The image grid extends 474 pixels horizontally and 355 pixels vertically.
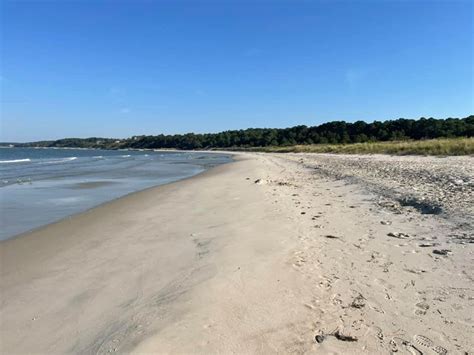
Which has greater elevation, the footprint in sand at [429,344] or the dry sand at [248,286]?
the footprint in sand at [429,344]

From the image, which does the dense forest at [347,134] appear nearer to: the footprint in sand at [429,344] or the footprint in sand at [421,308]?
the footprint in sand at [421,308]

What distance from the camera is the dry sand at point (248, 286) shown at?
3.50 metres

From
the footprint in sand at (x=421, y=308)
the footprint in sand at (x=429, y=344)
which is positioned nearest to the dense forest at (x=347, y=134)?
the footprint in sand at (x=421, y=308)

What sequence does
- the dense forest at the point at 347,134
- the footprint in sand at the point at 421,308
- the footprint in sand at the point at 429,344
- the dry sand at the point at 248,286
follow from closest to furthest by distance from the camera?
the footprint in sand at the point at 429,344 < the dry sand at the point at 248,286 < the footprint in sand at the point at 421,308 < the dense forest at the point at 347,134

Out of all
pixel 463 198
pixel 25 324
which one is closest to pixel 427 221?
pixel 463 198

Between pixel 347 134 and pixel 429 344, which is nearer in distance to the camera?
pixel 429 344

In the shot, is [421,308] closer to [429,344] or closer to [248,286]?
[429,344]

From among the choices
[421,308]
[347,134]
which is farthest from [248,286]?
[347,134]

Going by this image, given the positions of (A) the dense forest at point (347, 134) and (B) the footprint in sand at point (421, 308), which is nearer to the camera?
(B) the footprint in sand at point (421, 308)

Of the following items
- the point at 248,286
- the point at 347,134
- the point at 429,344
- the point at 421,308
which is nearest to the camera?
the point at 429,344

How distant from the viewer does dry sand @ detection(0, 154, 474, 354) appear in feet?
11.5

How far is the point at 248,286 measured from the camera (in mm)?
4719

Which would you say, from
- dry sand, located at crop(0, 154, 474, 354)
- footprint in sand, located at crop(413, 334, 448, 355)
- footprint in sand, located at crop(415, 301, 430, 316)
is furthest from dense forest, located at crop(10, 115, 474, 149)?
footprint in sand, located at crop(413, 334, 448, 355)

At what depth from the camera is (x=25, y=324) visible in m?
4.25
